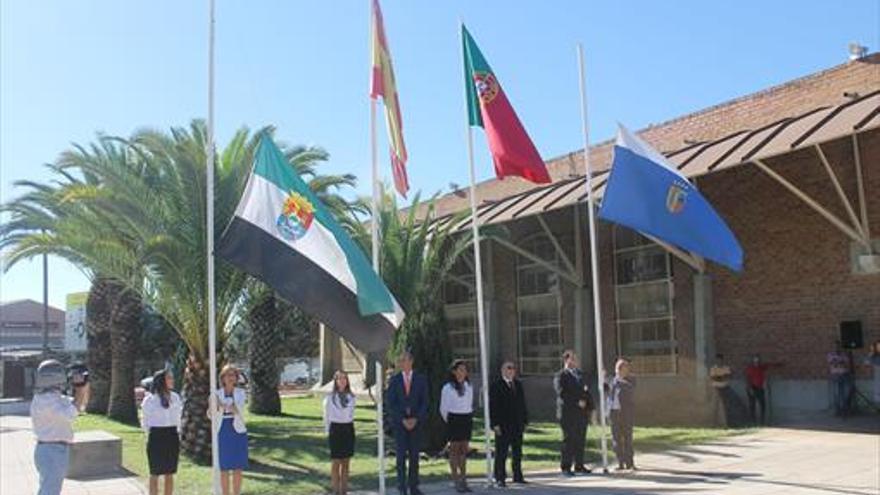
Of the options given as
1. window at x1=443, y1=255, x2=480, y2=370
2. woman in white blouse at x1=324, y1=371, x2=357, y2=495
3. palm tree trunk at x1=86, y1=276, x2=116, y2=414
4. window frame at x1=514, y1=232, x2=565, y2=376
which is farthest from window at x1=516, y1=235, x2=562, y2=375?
woman in white blouse at x1=324, y1=371, x2=357, y2=495

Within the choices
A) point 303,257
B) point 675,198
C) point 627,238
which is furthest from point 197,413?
point 627,238

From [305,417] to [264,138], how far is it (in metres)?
17.2

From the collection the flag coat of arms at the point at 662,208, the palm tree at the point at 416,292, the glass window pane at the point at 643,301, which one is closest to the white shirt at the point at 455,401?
the flag coat of arms at the point at 662,208

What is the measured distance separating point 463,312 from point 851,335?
A: 46.8 ft

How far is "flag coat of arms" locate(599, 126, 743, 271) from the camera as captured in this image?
38.8 ft

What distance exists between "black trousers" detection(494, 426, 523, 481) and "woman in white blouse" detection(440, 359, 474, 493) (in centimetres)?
41

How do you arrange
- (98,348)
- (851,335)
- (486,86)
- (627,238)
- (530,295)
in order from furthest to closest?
(98,348) < (530,295) < (627,238) < (851,335) < (486,86)

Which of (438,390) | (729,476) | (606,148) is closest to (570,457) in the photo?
(729,476)

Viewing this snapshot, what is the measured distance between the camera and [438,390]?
17203 mm

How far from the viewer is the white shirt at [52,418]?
27.3 feet

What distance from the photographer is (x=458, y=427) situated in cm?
1195

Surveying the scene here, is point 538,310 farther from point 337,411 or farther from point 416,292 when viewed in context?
point 337,411

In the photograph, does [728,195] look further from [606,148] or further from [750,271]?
[606,148]

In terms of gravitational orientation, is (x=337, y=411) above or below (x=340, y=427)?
above
